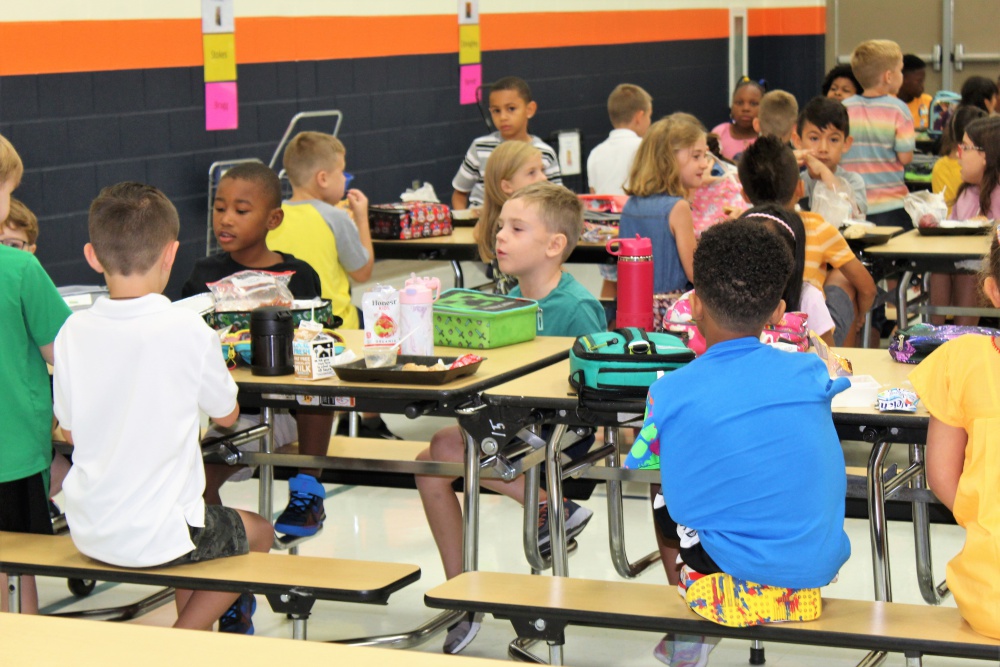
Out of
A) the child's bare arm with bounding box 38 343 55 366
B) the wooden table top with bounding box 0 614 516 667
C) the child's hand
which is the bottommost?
the wooden table top with bounding box 0 614 516 667

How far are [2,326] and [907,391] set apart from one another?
6.45ft

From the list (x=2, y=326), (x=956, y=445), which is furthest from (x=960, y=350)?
(x=2, y=326)

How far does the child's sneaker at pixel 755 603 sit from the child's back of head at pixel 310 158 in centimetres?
308

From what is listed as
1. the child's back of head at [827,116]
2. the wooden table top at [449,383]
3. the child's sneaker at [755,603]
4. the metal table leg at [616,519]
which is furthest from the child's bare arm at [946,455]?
the child's back of head at [827,116]

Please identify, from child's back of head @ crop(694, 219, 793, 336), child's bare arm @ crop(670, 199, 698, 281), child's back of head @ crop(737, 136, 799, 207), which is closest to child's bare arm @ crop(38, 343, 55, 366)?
child's back of head @ crop(694, 219, 793, 336)

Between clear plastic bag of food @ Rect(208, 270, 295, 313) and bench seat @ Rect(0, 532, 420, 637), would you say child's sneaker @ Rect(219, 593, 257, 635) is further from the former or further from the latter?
clear plastic bag of food @ Rect(208, 270, 295, 313)

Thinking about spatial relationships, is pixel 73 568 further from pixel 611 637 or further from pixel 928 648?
pixel 928 648

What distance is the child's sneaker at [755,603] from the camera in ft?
7.75

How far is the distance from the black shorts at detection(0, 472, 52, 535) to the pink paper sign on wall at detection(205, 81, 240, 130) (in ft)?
12.8

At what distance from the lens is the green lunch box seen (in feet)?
11.2

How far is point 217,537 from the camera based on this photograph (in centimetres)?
279

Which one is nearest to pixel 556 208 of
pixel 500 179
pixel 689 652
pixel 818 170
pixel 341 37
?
pixel 500 179

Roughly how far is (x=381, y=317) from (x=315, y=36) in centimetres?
461

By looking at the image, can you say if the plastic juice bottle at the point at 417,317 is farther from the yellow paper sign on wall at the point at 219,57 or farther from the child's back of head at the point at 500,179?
the yellow paper sign on wall at the point at 219,57
